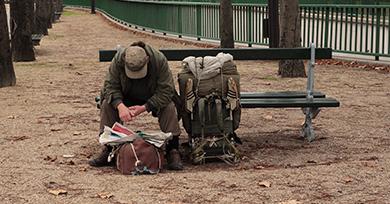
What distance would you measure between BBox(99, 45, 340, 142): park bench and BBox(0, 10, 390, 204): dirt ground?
409 millimetres

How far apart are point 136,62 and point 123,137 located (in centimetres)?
64

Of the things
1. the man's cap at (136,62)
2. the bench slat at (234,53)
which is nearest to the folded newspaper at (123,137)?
the man's cap at (136,62)

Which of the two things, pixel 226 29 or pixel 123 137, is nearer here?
pixel 123 137

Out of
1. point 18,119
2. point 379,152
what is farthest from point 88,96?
point 379,152

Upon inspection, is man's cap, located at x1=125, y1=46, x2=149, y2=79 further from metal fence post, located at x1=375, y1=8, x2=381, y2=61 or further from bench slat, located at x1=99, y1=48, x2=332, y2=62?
metal fence post, located at x1=375, y1=8, x2=381, y2=61

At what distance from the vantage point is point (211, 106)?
626 centimetres

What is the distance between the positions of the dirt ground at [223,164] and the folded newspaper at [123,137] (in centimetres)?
25

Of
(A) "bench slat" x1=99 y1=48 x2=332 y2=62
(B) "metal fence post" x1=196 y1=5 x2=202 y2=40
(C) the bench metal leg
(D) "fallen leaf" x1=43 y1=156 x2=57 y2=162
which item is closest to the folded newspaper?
(D) "fallen leaf" x1=43 y1=156 x2=57 y2=162

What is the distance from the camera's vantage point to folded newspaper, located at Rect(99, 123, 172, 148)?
600 cm

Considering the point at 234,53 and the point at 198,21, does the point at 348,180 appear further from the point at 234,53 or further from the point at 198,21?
the point at 198,21

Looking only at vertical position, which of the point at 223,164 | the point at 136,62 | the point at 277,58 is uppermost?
the point at 136,62

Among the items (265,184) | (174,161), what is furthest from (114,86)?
(265,184)

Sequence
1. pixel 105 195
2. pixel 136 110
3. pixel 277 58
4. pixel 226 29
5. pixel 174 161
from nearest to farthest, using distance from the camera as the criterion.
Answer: pixel 105 195
pixel 136 110
pixel 174 161
pixel 277 58
pixel 226 29

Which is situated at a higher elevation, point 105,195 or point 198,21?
point 105,195
